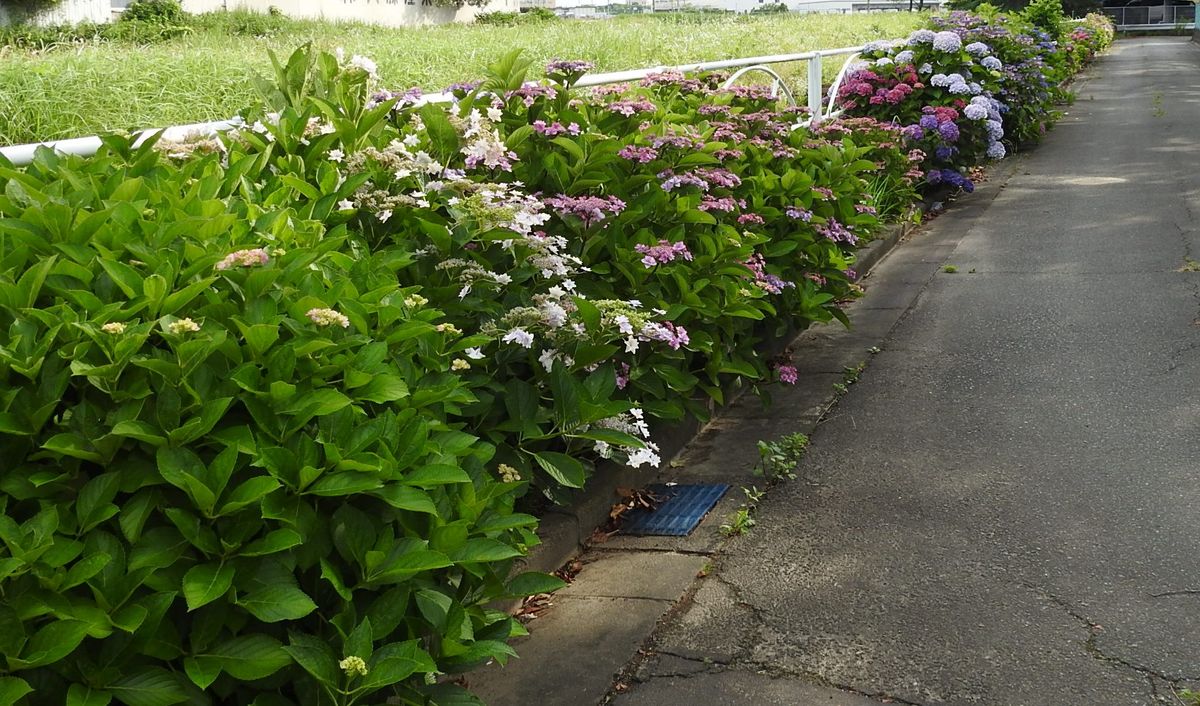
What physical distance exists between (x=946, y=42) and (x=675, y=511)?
8.96m

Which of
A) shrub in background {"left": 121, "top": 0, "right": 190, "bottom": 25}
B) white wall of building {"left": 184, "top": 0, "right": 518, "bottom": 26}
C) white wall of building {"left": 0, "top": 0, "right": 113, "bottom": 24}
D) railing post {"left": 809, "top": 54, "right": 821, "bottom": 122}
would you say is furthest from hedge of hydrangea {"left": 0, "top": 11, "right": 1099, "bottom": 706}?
white wall of building {"left": 184, "top": 0, "right": 518, "bottom": 26}

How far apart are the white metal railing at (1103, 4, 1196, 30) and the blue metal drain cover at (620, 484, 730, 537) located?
77.0 meters

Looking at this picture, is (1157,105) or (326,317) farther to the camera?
(1157,105)

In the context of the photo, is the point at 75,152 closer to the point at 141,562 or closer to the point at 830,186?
the point at 141,562

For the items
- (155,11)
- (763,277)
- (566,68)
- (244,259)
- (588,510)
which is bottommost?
(588,510)

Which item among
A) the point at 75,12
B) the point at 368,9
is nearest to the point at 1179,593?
the point at 75,12

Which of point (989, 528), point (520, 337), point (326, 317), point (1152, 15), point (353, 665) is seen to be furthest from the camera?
point (1152, 15)

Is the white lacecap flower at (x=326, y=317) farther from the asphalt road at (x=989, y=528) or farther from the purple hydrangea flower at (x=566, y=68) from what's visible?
the purple hydrangea flower at (x=566, y=68)

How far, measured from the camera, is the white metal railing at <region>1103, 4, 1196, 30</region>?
72312 mm

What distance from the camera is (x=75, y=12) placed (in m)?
39.3

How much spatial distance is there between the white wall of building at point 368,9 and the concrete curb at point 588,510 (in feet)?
136

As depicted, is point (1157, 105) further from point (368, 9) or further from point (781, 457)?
point (368, 9)

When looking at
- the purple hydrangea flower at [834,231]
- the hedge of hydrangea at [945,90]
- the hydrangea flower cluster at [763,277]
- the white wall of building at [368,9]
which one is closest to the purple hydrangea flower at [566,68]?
the hydrangea flower cluster at [763,277]

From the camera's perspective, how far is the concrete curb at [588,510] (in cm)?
380
